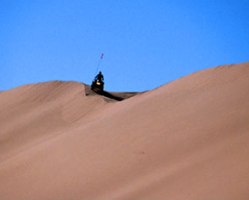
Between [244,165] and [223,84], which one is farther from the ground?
[223,84]

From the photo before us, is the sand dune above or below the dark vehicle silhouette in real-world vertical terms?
below

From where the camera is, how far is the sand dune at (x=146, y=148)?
5426 mm

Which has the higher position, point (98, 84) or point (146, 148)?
point (98, 84)

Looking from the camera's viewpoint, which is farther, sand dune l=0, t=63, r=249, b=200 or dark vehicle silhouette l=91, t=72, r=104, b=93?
dark vehicle silhouette l=91, t=72, r=104, b=93

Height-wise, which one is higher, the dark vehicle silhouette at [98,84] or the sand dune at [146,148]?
the dark vehicle silhouette at [98,84]

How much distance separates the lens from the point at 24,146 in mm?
10664

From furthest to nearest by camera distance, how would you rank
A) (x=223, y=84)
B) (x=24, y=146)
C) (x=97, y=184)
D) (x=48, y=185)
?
(x=24, y=146) < (x=223, y=84) < (x=48, y=185) < (x=97, y=184)

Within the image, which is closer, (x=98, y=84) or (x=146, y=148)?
(x=146, y=148)

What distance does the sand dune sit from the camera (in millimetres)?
5426

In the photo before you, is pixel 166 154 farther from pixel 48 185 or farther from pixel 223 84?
pixel 223 84

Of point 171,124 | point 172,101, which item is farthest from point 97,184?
point 172,101

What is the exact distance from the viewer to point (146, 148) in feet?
24.4

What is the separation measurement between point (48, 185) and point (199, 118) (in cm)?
337

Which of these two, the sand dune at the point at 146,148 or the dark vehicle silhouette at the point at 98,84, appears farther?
the dark vehicle silhouette at the point at 98,84
